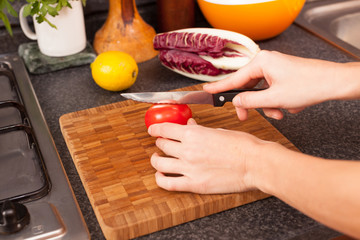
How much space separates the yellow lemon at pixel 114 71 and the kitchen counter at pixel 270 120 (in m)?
0.05

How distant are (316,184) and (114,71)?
66cm

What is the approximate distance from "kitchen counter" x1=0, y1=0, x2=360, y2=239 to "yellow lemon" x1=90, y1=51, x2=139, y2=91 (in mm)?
45

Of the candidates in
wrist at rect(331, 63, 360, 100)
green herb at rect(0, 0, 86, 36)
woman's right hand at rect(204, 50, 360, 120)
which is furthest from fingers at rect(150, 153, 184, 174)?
green herb at rect(0, 0, 86, 36)

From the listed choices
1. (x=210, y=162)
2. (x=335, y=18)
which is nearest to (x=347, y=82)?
(x=210, y=162)

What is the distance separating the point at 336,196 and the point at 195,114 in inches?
20.2

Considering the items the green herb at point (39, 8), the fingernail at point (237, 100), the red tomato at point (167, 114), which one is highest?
the green herb at point (39, 8)

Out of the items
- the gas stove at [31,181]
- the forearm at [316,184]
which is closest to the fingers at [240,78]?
the forearm at [316,184]

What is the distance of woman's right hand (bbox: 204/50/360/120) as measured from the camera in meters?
0.93

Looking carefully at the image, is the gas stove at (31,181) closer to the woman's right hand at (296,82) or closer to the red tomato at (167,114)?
the red tomato at (167,114)

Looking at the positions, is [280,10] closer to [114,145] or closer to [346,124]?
[346,124]

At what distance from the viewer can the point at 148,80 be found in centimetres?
133

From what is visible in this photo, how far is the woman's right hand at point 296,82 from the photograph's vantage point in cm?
93

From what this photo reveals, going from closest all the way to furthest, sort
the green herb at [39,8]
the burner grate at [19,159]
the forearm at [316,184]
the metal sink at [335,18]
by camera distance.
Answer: the forearm at [316,184] → the burner grate at [19,159] → the green herb at [39,8] → the metal sink at [335,18]

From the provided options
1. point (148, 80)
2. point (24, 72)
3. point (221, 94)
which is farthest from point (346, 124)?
point (24, 72)
